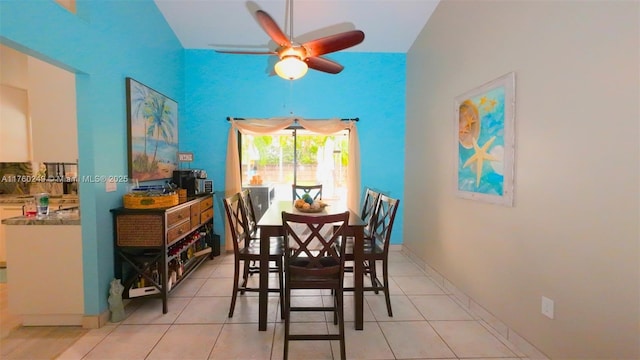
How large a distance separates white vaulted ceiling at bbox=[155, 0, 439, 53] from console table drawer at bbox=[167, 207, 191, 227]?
2.40 meters

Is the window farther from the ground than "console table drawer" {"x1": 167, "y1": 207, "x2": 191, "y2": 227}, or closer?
farther from the ground

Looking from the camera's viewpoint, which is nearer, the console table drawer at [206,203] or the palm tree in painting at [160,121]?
the palm tree in painting at [160,121]

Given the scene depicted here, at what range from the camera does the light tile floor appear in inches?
81.7

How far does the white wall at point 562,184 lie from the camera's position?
4.75 ft

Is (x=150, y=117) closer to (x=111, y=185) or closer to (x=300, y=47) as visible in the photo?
(x=111, y=185)

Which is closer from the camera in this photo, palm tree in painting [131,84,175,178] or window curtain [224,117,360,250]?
palm tree in painting [131,84,175,178]

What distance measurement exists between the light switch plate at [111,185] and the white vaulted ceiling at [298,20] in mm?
2249

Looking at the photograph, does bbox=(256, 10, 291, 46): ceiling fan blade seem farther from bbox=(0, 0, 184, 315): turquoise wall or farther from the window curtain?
the window curtain

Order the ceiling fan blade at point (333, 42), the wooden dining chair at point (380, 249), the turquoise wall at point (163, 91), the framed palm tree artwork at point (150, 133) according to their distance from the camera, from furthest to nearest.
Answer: the framed palm tree artwork at point (150, 133)
the wooden dining chair at point (380, 249)
the ceiling fan blade at point (333, 42)
the turquoise wall at point (163, 91)

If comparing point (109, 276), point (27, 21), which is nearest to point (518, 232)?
point (109, 276)

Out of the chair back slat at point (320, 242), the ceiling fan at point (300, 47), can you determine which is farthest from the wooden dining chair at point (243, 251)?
the ceiling fan at point (300, 47)

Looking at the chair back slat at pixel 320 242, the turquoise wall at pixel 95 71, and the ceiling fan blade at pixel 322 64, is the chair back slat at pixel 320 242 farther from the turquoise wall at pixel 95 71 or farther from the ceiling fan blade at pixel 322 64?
the turquoise wall at pixel 95 71

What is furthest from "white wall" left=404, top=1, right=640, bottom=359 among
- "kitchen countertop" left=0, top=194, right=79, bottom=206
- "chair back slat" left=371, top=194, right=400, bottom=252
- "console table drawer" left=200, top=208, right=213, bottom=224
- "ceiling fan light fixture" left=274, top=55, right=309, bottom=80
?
"kitchen countertop" left=0, top=194, right=79, bottom=206

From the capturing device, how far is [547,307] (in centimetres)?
189
